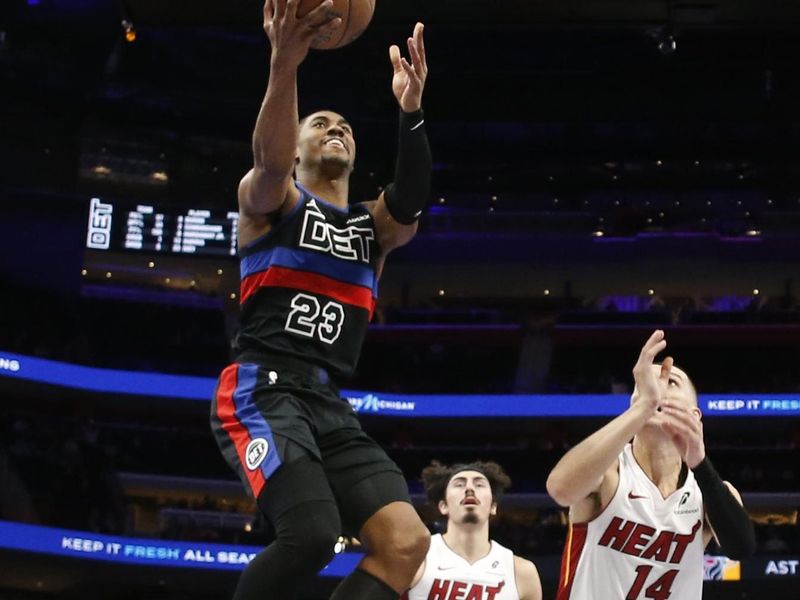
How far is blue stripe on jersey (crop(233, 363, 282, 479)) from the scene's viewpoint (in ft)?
12.8

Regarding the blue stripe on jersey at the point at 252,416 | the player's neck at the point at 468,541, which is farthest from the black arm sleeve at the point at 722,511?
the player's neck at the point at 468,541

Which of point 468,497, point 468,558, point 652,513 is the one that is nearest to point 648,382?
point 652,513

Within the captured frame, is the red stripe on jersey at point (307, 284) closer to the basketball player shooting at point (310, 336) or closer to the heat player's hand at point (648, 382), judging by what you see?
the basketball player shooting at point (310, 336)

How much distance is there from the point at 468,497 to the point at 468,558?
17.7 inches

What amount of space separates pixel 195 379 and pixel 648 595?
52.6ft

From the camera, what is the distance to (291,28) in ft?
13.1

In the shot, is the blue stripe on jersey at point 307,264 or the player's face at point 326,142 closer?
the blue stripe on jersey at point 307,264

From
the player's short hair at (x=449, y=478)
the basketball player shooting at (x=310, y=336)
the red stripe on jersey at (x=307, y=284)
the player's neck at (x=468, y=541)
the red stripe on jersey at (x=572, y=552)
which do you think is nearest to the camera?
the basketball player shooting at (x=310, y=336)

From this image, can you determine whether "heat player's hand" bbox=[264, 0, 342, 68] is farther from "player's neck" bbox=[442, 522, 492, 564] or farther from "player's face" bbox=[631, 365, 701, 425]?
"player's neck" bbox=[442, 522, 492, 564]

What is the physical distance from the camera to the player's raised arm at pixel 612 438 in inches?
160

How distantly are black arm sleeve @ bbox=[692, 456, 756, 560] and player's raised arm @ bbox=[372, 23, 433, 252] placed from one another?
1386 millimetres

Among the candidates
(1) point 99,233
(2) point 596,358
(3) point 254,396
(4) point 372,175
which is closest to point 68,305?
(1) point 99,233

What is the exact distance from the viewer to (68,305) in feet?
75.4

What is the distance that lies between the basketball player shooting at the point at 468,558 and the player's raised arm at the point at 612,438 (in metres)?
3.38
